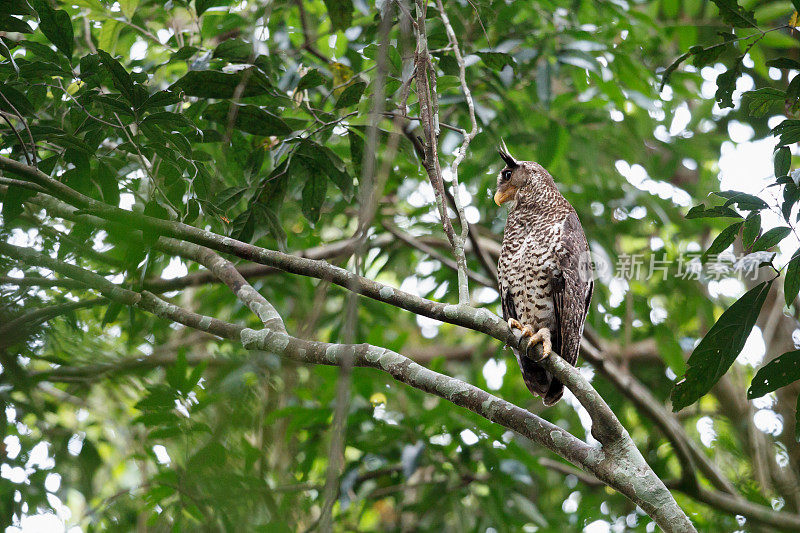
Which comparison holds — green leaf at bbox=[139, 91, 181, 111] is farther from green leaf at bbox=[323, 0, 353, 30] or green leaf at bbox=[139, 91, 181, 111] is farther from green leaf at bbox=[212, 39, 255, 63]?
green leaf at bbox=[323, 0, 353, 30]

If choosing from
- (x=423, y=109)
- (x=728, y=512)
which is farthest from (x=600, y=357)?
(x=423, y=109)

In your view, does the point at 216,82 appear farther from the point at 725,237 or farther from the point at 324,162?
the point at 725,237

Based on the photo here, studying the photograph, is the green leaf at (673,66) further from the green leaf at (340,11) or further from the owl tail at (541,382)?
the green leaf at (340,11)

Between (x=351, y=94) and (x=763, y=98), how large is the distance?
4.57 feet

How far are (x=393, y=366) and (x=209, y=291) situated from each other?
2.81 metres

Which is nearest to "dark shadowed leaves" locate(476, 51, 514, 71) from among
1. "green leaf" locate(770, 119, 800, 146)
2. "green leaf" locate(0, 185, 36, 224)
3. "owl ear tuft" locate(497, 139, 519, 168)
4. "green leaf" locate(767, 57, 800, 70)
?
"owl ear tuft" locate(497, 139, 519, 168)

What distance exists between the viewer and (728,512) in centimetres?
393

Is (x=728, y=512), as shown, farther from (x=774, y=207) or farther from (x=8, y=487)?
(x=8, y=487)

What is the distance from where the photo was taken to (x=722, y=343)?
6.73 ft

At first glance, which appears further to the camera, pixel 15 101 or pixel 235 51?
pixel 235 51

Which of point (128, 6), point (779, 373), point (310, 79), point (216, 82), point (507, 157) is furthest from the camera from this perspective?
point (507, 157)

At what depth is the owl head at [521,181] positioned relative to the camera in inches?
143

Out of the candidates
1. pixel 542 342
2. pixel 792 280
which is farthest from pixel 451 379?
pixel 792 280

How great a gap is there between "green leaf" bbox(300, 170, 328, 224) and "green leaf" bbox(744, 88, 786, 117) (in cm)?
157
